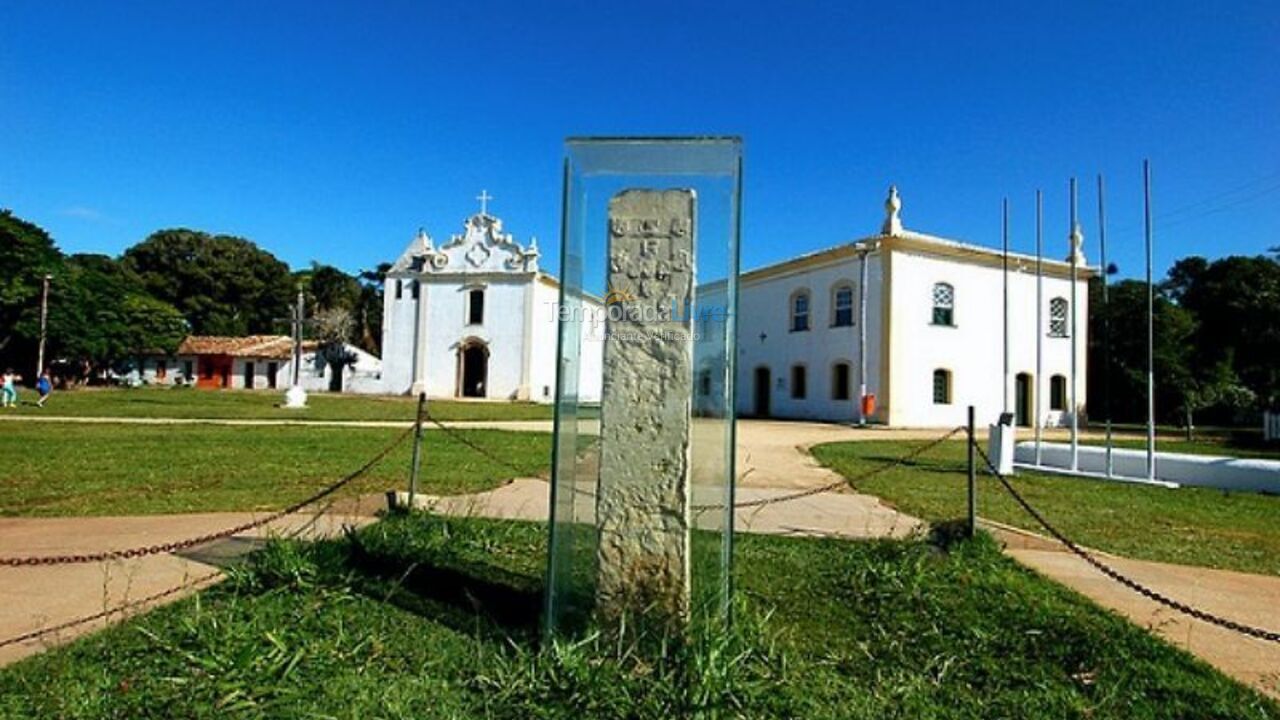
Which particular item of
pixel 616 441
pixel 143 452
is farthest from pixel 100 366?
pixel 616 441

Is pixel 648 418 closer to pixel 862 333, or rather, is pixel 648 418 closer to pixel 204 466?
pixel 204 466

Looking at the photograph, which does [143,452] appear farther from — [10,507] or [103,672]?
[103,672]

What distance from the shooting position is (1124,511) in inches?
297

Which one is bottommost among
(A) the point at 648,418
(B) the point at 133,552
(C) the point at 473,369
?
(B) the point at 133,552

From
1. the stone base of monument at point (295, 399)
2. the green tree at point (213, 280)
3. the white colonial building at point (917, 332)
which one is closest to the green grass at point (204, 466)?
the stone base of monument at point (295, 399)

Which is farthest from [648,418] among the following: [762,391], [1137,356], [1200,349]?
[1200,349]

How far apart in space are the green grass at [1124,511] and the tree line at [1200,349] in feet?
27.9

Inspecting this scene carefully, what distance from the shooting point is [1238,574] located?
493 cm

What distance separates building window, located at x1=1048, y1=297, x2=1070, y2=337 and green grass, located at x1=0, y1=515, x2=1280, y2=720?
25.0 metres

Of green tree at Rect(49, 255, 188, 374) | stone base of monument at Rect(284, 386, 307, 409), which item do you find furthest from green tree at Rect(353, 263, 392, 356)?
stone base of monument at Rect(284, 386, 307, 409)

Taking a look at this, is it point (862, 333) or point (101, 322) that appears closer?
point (862, 333)

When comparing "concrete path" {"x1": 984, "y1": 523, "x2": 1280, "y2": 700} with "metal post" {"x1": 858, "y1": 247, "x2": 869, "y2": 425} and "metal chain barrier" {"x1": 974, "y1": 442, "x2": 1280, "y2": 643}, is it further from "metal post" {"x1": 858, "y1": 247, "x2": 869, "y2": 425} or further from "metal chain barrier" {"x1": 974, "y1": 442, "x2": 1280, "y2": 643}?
"metal post" {"x1": 858, "y1": 247, "x2": 869, "y2": 425}

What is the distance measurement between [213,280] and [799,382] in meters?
50.7

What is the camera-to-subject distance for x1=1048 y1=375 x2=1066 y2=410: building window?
85.4 feet
